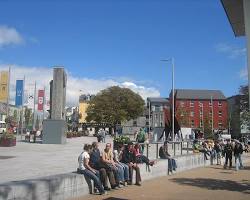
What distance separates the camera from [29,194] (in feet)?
31.3

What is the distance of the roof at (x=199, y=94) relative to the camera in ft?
437

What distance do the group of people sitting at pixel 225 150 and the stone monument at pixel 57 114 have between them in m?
12.2

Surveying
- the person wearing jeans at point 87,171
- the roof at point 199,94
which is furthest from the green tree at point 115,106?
the person wearing jeans at point 87,171

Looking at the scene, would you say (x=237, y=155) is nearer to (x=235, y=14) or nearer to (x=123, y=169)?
(x=123, y=169)

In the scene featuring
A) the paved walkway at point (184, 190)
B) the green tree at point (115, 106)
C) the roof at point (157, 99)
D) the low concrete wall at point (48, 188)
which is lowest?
the paved walkway at point (184, 190)

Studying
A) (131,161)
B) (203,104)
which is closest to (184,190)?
(131,161)

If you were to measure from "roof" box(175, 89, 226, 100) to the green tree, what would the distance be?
43.9 m

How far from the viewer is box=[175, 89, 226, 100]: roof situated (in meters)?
133

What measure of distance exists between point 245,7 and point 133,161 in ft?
31.8

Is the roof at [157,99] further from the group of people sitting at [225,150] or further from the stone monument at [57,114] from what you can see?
the group of people sitting at [225,150]

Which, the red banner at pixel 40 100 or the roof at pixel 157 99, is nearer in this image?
the red banner at pixel 40 100

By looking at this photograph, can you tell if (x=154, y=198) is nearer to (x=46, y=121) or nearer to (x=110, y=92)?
(x=46, y=121)

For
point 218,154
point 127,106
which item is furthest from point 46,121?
point 127,106

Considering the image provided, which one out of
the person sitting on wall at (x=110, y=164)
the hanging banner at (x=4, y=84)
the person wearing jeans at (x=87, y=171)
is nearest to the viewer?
the person wearing jeans at (x=87, y=171)
